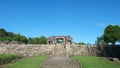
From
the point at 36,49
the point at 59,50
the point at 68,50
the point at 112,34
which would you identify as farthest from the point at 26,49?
the point at 112,34

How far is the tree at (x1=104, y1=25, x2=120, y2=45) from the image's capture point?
245 feet

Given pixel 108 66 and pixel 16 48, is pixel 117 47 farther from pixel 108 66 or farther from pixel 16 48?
pixel 108 66

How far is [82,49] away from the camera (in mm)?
50781

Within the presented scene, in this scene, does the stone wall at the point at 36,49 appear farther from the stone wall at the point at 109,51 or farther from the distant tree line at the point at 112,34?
the distant tree line at the point at 112,34

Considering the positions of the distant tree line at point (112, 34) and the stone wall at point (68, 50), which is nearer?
the stone wall at point (68, 50)

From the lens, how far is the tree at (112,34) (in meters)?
74.8

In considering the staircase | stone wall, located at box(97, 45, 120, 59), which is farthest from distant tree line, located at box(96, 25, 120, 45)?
the staircase

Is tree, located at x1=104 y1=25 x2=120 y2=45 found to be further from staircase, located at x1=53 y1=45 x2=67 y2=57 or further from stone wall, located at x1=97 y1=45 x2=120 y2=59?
staircase, located at x1=53 y1=45 x2=67 y2=57

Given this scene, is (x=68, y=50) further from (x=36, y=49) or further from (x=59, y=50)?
(x=36, y=49)

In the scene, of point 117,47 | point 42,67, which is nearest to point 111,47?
point 117,47

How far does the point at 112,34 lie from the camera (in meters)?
75.1

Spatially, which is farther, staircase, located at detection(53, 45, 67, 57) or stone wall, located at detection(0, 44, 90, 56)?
stone wall, located at detection(0, 44, 90, 56)

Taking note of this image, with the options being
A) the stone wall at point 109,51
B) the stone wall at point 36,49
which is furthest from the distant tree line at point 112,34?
the stone wall at point 36,49

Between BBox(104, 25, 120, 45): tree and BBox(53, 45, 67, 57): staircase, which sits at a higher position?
BBox(104, 25, 120, 45): tree
